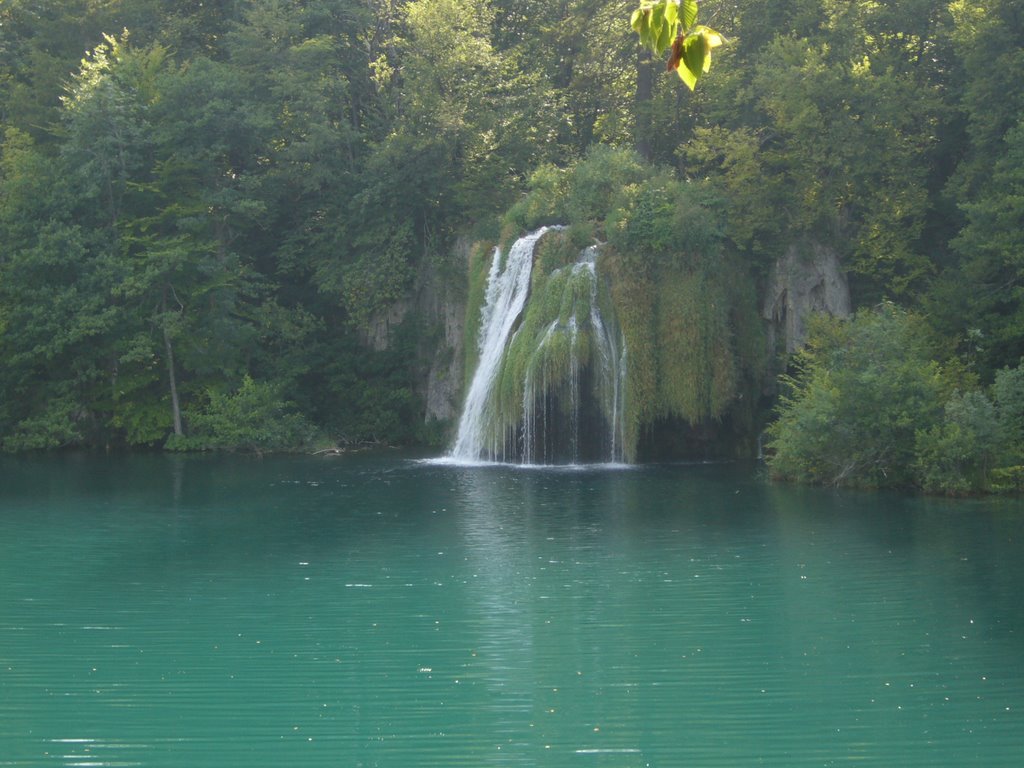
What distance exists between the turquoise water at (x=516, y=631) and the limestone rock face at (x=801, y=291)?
6897mm

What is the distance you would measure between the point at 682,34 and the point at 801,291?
24.6 meters

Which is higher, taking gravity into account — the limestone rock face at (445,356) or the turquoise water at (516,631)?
the limestone rock face at (445,356)

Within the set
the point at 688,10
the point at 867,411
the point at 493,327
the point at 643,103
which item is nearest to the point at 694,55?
the point at 688,10

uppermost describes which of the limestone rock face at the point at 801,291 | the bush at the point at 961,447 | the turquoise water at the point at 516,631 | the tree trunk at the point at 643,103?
the tree trunk at the point at 643,103

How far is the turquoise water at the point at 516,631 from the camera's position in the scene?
9.98 metres

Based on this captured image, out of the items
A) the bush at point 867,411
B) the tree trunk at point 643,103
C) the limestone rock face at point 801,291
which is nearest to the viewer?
the bush at point 867,411

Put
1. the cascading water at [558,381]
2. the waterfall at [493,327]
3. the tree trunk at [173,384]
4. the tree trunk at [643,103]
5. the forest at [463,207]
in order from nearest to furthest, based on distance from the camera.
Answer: the forest at [463,207] → the cascading water at [558,381] → the waterfall at [493,327] → the tree trunk at [173,384] → the tree trunk at [643,103]

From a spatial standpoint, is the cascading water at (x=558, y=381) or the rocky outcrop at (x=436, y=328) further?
the rocky outcrop at (x=436, y=328)

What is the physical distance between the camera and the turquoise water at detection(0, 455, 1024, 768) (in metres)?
9.98

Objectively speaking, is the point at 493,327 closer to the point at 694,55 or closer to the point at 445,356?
the point at 445,356

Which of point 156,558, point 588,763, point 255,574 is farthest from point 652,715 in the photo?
point 156,558

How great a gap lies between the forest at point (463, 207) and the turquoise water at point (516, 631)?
544cm

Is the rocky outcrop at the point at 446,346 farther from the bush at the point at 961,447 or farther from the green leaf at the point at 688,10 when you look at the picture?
the green leaf at the point at 688,10

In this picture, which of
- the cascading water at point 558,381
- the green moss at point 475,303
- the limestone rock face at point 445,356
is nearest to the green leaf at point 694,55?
the cascading water at point 558,381
